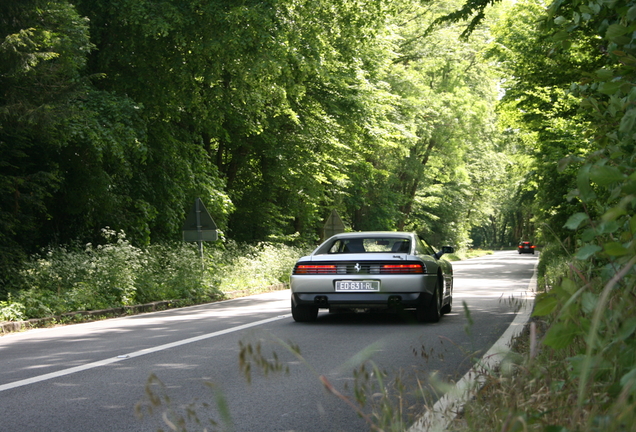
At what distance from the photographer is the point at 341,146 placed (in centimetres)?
2842

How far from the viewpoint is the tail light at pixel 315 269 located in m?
10.9

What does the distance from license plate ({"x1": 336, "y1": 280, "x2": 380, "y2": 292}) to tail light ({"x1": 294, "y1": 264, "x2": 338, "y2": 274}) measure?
23 cm

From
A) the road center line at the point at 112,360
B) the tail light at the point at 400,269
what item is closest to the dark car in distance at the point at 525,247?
the tail light at the point at 400,269

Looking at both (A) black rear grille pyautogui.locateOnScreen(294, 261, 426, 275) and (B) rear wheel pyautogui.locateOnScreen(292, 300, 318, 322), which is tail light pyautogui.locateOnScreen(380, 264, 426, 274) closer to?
(A) black rear grille pyautogui.locateOnScreen(294, 261, 426, 275)

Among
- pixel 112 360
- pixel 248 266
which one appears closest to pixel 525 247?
pixel 248 266

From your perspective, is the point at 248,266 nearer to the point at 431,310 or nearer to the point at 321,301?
the point at 321,301

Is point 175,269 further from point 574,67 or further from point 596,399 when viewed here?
point 596,399

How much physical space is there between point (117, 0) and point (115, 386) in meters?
14.3

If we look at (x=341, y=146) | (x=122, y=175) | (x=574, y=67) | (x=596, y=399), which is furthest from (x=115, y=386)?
(x=341, y=146)

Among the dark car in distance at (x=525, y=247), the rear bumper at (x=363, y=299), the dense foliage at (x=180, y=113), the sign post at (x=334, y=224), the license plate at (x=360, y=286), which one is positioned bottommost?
the dark car in distance at (x=525, y=247)

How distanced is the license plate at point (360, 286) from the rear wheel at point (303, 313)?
2.47 ft

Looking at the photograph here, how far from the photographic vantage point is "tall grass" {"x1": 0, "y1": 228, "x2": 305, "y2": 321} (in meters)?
13.6

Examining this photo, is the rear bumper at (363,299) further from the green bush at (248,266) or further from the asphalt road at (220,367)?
the green bush at (248,266)

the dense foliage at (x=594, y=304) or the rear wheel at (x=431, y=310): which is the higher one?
the dense foliage at (x=594, y=304)
